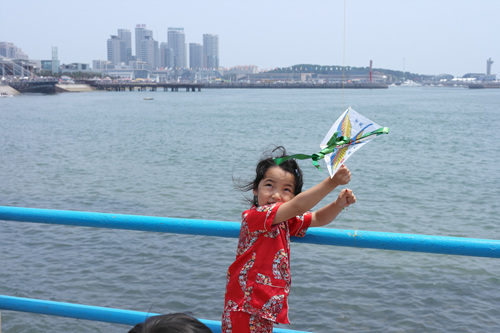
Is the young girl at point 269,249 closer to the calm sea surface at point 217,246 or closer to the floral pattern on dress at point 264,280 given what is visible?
the floral pattern on dress at point 264,280

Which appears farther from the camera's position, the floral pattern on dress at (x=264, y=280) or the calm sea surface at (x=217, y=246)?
the calm sea surface at (x=217, y=246)

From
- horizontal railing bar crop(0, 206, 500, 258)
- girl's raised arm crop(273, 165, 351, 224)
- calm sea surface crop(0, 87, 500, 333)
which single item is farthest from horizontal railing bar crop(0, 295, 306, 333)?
calm sea surface crop(0, 87, 500, 333)

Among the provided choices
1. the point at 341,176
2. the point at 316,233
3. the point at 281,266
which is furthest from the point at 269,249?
the point at 341,176

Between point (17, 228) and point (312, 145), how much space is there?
65.6 feet

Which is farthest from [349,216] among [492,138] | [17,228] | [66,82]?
[66,82]

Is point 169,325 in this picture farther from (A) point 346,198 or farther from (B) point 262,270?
(A) point 346,198

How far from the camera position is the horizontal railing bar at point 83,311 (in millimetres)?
2463

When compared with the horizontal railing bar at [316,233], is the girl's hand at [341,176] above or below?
above

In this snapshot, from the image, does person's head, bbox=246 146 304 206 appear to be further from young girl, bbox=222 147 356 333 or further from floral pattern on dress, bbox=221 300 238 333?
floral pattern on dress, bbox=221 300 238 333

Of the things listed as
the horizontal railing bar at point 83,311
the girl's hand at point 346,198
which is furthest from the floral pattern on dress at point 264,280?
the girl's hand at point 346,198

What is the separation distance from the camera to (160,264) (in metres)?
8.49

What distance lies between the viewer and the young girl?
2.22 m

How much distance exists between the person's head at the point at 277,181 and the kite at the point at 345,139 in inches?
A: 10.7

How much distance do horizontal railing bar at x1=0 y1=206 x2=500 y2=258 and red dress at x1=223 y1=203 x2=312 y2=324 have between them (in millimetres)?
80
